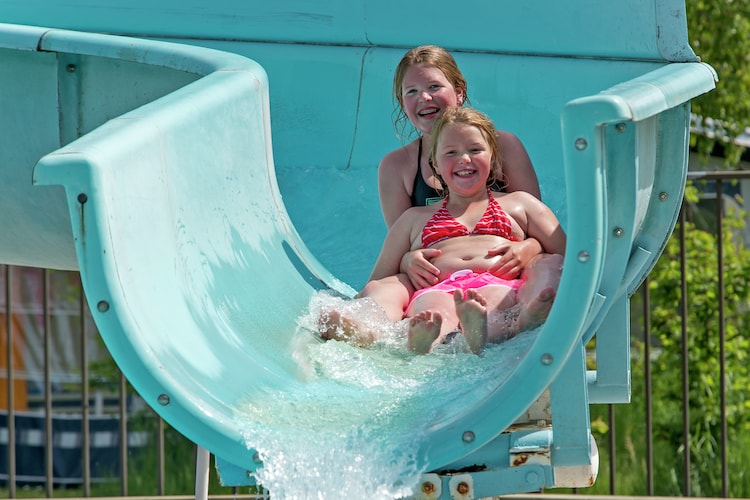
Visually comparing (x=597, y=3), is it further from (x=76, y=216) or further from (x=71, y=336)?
(x=71, y=336)

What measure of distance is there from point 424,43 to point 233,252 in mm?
1493

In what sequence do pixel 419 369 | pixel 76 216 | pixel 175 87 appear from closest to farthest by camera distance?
pixel 76 216 → pixel 419 369 → pixel 175 87

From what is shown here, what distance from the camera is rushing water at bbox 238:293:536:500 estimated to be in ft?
7.54

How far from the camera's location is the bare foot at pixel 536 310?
2617mm

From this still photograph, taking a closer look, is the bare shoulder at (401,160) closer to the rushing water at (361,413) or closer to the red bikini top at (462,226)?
the red bikini top at (462,226)

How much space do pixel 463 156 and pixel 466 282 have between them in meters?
0.34

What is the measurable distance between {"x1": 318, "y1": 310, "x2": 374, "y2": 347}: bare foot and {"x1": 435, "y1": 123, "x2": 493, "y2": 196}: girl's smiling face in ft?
1.77

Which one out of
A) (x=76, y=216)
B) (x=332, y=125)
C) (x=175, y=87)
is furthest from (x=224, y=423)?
(x=332, y=125)

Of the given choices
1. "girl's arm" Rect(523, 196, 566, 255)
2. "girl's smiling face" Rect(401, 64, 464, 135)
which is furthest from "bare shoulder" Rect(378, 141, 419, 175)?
"girl's arm" Rect(523, 196, 566, 255)

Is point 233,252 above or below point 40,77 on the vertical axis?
below

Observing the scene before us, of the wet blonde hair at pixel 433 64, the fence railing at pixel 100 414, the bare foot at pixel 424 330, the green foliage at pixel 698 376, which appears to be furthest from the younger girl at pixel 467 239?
the green foliage at pixel 698 376

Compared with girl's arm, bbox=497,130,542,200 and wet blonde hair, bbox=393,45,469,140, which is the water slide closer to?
girl's arm, bbox=497,130,542,200

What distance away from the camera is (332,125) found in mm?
4410

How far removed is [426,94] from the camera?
3.54 m
